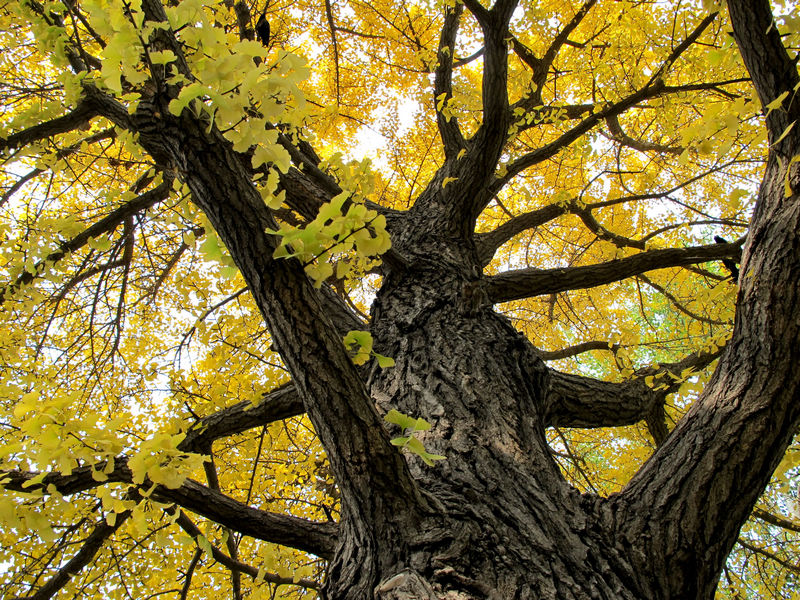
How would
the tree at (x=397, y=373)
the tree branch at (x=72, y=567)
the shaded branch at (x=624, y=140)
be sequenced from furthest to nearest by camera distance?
1. the shaded branch at (x=624, y=140)
2. the tree branch at (x=72, y=567)
3. the tree at (x=397, y=373)

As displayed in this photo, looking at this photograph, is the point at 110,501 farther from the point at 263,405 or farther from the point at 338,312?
the point at 338,312

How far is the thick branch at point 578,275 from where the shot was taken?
3.02m

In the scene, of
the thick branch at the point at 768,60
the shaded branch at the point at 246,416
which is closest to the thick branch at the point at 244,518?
the shaded branch at the point at 246,416

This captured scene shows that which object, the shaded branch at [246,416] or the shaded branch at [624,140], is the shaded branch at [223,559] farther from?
the shaded branch at [624,140]

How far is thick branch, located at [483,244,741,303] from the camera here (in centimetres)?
302

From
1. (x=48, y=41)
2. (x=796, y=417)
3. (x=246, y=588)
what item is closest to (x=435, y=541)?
(x=796, y=417)

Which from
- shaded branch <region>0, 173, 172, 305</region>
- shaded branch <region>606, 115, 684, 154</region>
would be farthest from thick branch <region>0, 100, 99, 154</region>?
shaded branch <region>606, 115, 684, 154</region>

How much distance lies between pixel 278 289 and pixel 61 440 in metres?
0.54

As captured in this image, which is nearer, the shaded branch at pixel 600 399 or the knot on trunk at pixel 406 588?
the knot on trunk at pixel 406 588

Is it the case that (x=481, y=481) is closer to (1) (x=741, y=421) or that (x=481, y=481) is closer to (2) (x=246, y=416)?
(1) (x=741, y=421)

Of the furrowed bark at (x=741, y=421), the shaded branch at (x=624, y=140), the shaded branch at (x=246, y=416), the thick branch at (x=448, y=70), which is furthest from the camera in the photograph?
the shaded branch at (x=624, y=140)

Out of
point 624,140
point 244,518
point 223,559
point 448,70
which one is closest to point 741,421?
point 244,518

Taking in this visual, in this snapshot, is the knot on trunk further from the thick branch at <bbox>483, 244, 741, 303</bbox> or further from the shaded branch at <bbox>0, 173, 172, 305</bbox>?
the shaded branch at <bbox>0, 173, 172, 305</bbox>

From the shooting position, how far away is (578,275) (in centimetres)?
309
